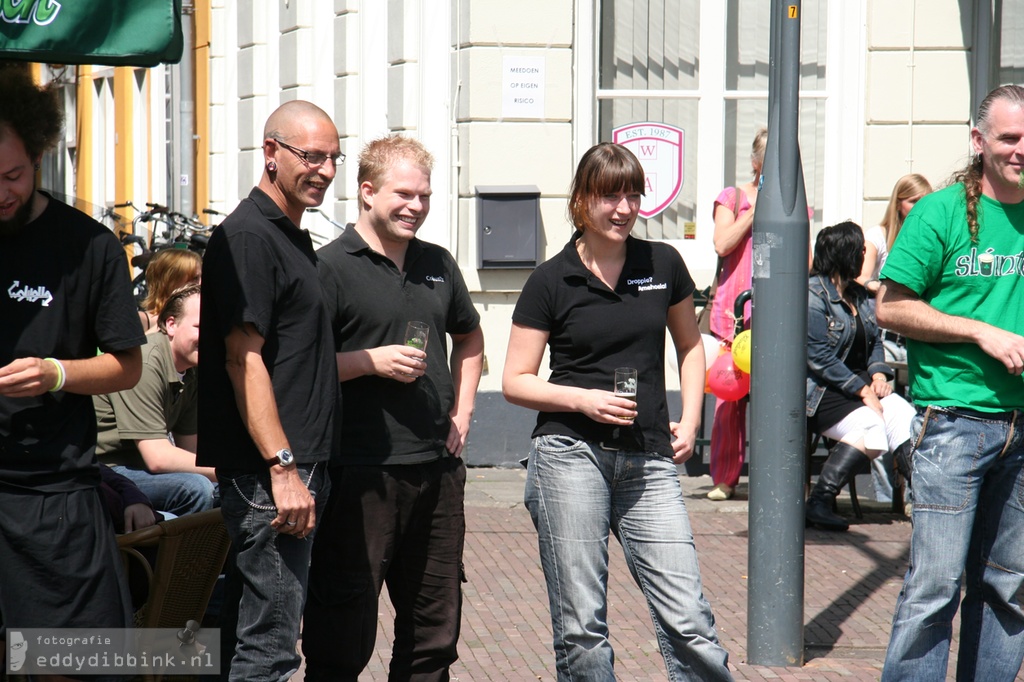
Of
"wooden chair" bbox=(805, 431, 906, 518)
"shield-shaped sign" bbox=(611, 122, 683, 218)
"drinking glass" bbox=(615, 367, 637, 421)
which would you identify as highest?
"shield-shaped sign" bbox=(611, 122, 683, 218)

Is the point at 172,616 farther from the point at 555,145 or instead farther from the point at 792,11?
the point at 555,145

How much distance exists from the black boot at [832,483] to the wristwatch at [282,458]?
15.8 feet

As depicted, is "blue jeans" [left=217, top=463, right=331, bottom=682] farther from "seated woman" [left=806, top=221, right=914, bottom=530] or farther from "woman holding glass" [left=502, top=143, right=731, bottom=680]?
"seated woman" [left=806, top=221, right=914, bottom=530]

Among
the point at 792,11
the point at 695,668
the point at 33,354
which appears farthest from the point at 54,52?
the point at 792,11

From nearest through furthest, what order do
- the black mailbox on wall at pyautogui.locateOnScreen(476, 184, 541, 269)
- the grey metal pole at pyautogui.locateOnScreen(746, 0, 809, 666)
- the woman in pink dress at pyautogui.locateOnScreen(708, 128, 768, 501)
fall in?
the grey metal pole at pyautogui.locateOnScreen(746, 0, 809, 666) → the woman in pink dress at pyautogui.locateOnScreen(708, 128, 768, 501) → the black mailbox on wall at pyautogui.locateOnScreen(476, 184, 541, 269)

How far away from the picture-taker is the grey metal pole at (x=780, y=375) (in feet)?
18.0

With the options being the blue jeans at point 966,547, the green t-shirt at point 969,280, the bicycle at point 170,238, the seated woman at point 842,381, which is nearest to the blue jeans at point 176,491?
the blue jeans at point 966,547

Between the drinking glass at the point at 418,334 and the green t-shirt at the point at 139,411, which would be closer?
the drinking glass at the point at 418,334

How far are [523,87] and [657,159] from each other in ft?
3.87

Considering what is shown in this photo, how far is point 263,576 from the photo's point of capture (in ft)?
12.7

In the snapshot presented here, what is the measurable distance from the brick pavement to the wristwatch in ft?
6.02

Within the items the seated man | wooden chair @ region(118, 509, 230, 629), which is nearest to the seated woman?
the seated man

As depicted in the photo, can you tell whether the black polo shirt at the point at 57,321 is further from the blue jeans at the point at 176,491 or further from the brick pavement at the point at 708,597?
the brick pavement at the point at 708,597

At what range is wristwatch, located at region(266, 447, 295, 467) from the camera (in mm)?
3762
